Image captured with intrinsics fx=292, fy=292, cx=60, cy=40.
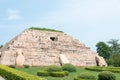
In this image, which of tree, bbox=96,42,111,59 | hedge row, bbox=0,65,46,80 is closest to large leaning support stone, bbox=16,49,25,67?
hedge row, bbox=0,65,46,80

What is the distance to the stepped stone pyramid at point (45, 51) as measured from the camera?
3569 cm

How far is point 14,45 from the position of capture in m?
36.3

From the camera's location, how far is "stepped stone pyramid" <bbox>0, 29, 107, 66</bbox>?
1405 inches

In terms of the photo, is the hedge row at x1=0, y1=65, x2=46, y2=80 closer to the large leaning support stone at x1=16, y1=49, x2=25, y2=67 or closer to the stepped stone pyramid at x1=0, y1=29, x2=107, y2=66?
the large leaning support stone at x1=16, y1=49, x2=25, y2=67

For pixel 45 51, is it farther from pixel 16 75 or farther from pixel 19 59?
pixel 16 75

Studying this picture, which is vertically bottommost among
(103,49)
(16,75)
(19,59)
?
(16,75)

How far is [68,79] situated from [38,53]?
15.8 m

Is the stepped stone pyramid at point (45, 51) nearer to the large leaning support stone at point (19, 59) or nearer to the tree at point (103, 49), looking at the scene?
the large leaning support stone at point (19, 59)

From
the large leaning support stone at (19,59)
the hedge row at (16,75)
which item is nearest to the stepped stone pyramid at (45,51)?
the large leaning support stone at (19,59)

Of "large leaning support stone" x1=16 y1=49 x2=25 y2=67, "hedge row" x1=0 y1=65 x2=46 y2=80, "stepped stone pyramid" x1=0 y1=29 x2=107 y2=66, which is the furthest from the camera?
"stepped stone pyramid" x1=0 y1=29 x2=107 y2=66

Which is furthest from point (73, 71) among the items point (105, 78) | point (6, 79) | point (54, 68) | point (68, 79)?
point (6, 79)

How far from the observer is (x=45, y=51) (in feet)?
124

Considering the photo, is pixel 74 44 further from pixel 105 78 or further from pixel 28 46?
pixel 105 78

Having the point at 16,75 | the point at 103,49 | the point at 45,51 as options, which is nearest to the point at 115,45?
the point at 103,49
